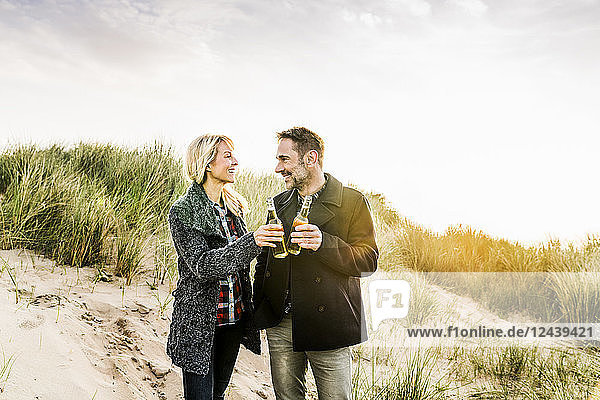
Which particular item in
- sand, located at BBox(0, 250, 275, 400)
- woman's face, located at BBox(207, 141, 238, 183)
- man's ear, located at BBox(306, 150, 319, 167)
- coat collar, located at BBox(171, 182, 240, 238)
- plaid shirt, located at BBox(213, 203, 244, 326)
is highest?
man's ear, located at BBox(306, 150, 319, 167)

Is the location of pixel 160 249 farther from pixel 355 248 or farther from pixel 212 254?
pixel 355 248

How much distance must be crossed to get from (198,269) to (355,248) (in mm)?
900

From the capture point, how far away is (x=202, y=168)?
3.03 m

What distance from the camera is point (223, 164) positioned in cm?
302

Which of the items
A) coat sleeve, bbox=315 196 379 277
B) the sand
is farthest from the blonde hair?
the sand

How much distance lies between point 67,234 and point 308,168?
156 inches

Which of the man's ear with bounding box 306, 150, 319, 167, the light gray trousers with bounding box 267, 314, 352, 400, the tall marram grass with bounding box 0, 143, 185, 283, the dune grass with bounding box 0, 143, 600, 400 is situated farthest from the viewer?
the tall marram grass with bounding box 0, 143, 185, 283

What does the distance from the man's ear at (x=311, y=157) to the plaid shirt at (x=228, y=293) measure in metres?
0.61

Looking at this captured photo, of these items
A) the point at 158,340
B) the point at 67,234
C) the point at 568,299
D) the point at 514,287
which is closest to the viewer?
the point at 158,340

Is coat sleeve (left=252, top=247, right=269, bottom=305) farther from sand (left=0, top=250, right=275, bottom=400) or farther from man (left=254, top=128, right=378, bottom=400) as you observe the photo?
sand (left=0, top=250, right=275, bottom=400)

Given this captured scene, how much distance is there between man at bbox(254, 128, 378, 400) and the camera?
294 centimetres

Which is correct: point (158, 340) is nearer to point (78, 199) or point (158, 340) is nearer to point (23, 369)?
point (23, 369)

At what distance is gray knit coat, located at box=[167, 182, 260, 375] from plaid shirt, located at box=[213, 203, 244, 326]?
56 mm

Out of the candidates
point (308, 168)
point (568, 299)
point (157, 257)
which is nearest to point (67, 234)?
point (157, 257)
